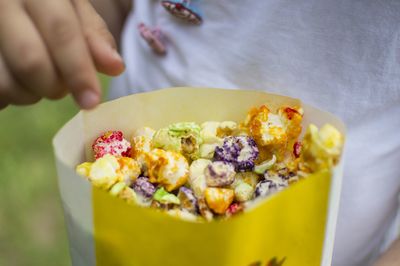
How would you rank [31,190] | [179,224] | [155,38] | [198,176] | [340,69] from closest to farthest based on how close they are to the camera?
1. [179,224]
2. [198,176]
3. [340,69]
4. [155,38]
5. [31,190]

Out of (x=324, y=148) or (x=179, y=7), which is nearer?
(x=324, y=148)

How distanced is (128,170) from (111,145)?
1.4 inches

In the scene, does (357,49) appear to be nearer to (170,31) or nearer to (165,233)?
(170,31)

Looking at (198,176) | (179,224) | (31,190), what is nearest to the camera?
(179,224)

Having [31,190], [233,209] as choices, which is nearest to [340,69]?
[233,209]

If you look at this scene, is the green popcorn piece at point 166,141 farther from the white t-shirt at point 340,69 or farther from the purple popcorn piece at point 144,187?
the white t-shirt at point 340,69

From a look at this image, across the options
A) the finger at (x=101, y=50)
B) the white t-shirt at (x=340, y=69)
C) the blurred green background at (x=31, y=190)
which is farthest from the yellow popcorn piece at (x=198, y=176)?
the blurred green background at (x=31, y=190)

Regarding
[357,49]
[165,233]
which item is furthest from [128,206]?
[357,49]

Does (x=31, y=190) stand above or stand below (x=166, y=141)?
below

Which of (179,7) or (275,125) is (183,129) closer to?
(275,125)

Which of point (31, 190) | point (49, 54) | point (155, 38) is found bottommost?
point (31, 190)

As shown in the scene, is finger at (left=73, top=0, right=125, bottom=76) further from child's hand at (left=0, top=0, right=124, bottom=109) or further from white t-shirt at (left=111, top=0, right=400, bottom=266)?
white t-shirt at (left=111, top=0, right=400, bottom=266)

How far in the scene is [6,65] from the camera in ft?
1.59

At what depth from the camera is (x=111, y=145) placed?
0.53 m
